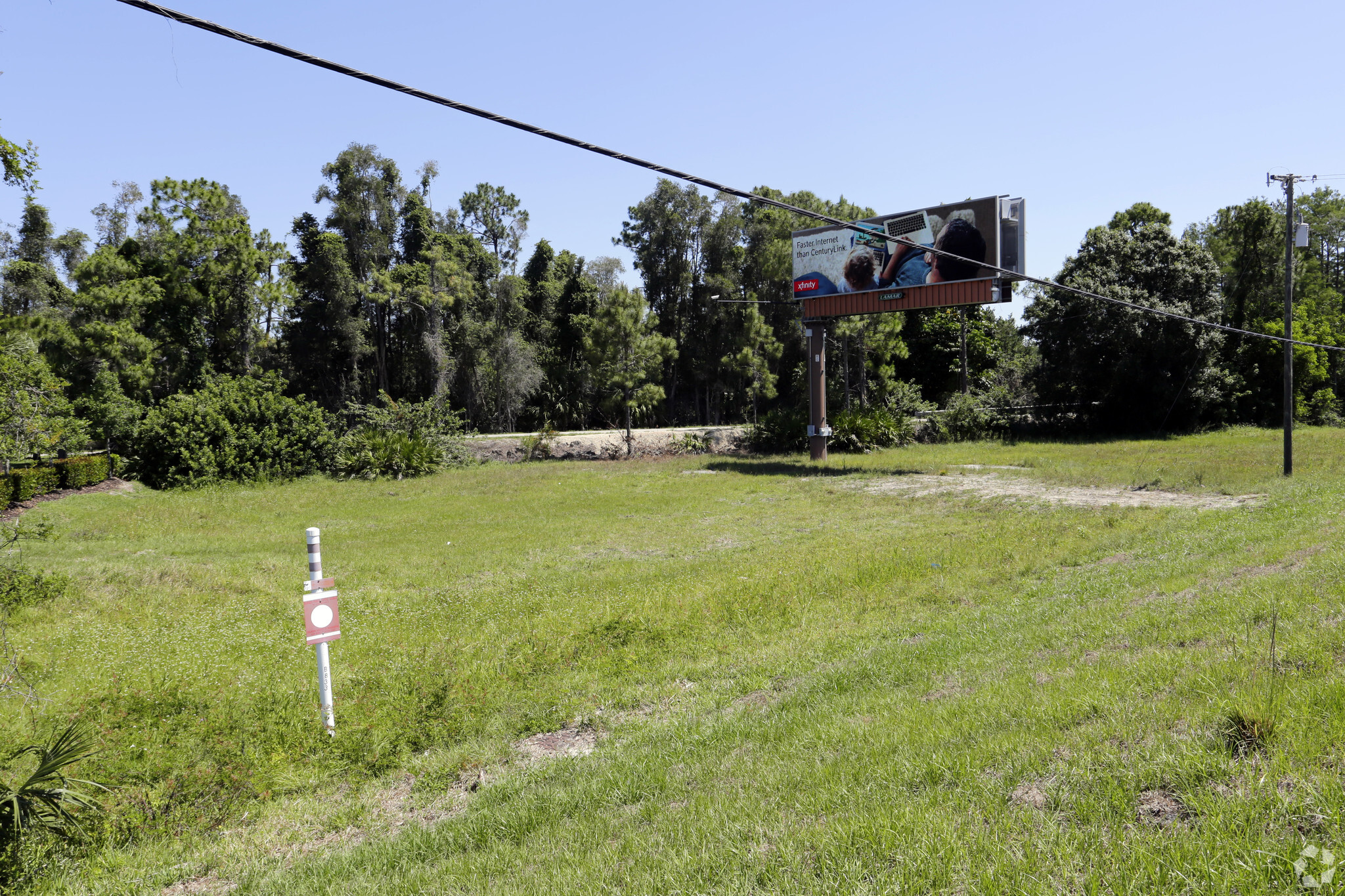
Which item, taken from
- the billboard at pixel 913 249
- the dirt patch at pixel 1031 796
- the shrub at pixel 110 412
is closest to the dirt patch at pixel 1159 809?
the dirt patch at pixel 1031 796

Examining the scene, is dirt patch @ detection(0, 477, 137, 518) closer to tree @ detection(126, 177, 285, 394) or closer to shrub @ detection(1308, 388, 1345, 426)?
tree @ detection(126, 177, 285, 394)

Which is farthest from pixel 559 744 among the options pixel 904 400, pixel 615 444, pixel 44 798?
pixel 904 400

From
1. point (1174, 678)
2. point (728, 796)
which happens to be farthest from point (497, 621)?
point (1174, 678)

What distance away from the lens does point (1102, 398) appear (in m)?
41.2

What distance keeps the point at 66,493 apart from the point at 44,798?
24.1m

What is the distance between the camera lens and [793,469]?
29016 millimetres

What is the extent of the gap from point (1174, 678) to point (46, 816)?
7.14 metres

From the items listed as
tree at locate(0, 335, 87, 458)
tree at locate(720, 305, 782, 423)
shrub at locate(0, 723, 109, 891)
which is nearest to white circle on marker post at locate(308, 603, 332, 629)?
shrub at locate(0, 723, 109, 891)

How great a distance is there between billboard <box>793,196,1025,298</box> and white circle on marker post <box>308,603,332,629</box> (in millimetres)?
17890

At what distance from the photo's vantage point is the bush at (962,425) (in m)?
38.7

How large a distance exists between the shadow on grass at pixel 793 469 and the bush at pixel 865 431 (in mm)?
3674

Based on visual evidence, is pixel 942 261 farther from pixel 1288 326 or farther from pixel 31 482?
pixel 31 482

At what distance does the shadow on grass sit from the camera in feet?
88.8

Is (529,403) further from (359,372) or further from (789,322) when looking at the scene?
(789,322)
